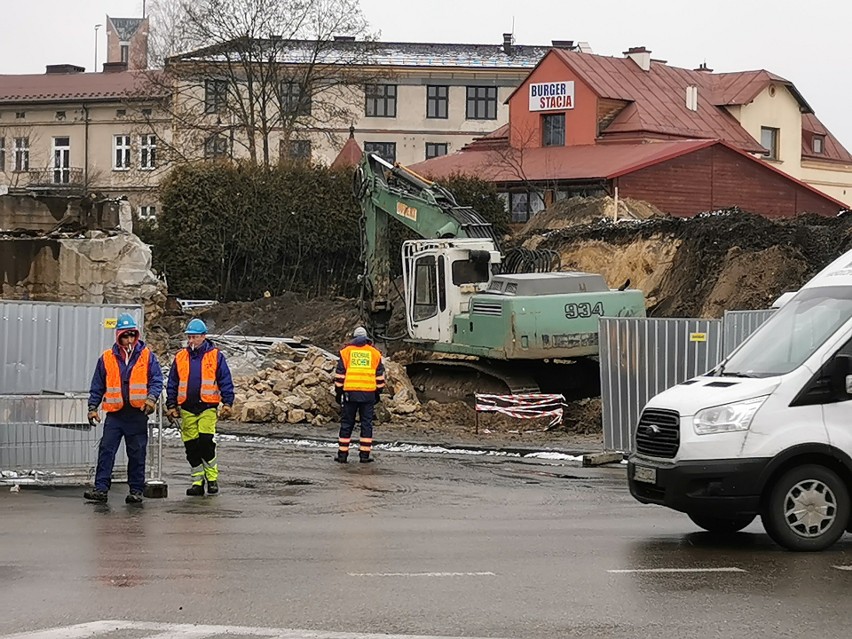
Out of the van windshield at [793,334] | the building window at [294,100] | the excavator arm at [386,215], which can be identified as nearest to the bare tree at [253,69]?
the building window at [294,100]

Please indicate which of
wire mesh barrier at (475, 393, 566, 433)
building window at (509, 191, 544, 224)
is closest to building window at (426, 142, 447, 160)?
building window at (509, 191, 544, 224)

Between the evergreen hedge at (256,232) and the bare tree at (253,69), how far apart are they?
519 centimetres

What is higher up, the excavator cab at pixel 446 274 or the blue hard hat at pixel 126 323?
the excavator cab at pixel 446 274

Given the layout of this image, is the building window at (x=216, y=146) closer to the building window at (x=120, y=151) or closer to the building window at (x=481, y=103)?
the building window at (x=120, y=151)

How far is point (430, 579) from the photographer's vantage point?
10148mm

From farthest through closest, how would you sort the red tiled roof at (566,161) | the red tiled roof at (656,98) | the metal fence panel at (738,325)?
the red tiled roof at (656,98), the red tiled roof at (566,161), the metal fence panel at (738,325)

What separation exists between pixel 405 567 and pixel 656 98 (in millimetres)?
58934

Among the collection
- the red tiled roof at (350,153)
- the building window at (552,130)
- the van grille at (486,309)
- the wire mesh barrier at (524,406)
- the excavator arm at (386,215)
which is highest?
the building window at (552,130)

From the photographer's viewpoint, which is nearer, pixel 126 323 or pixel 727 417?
pixel 727 417

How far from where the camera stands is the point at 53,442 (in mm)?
16141

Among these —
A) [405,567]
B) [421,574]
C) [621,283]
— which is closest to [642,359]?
[405,567]

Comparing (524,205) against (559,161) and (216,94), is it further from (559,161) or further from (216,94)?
(216,94)

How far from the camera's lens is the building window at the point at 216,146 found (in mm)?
57938

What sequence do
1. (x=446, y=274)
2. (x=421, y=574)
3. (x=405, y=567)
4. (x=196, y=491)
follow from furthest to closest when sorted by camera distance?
(x=446, y=274) < (x=196, y=491) < (x=405, y=567) < (x=421, y=574)
